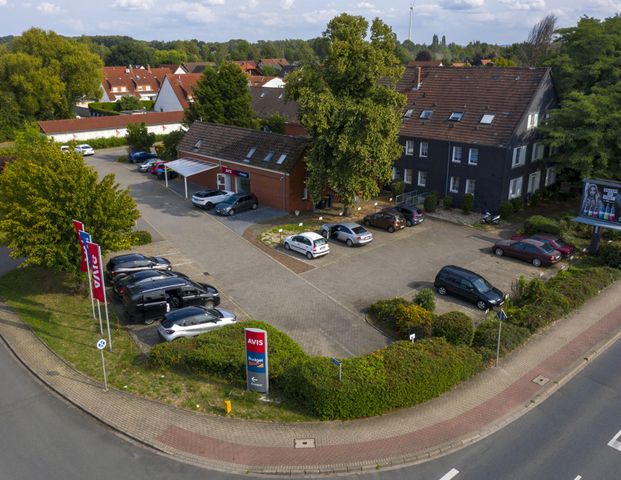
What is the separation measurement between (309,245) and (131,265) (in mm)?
9706

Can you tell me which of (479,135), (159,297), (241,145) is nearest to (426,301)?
(159,297)

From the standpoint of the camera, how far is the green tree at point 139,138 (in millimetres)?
56656

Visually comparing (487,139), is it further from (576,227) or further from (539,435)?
(539,435)

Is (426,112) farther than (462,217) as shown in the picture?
Yes

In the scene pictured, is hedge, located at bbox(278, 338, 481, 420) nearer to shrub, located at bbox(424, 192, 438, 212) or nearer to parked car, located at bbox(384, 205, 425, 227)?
parked car, located at bbox(384, 205, 425, 227)

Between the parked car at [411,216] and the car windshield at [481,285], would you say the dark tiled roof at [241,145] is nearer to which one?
the parked car at [411,216]

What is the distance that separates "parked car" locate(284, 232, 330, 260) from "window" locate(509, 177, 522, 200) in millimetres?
16075

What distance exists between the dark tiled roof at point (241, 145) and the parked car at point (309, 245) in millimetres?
8229

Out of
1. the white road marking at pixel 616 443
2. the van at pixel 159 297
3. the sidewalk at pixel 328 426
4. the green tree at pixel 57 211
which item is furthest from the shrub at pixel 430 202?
the white road marking at pixel 616 443

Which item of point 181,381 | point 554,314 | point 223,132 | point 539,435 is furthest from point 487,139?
point 181,381

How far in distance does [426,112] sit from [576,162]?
12233 mm

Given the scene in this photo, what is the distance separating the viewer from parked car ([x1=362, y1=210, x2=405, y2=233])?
3450cm

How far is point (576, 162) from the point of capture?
35.0 meters

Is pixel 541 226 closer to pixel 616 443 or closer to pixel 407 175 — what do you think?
pixel 407 175
